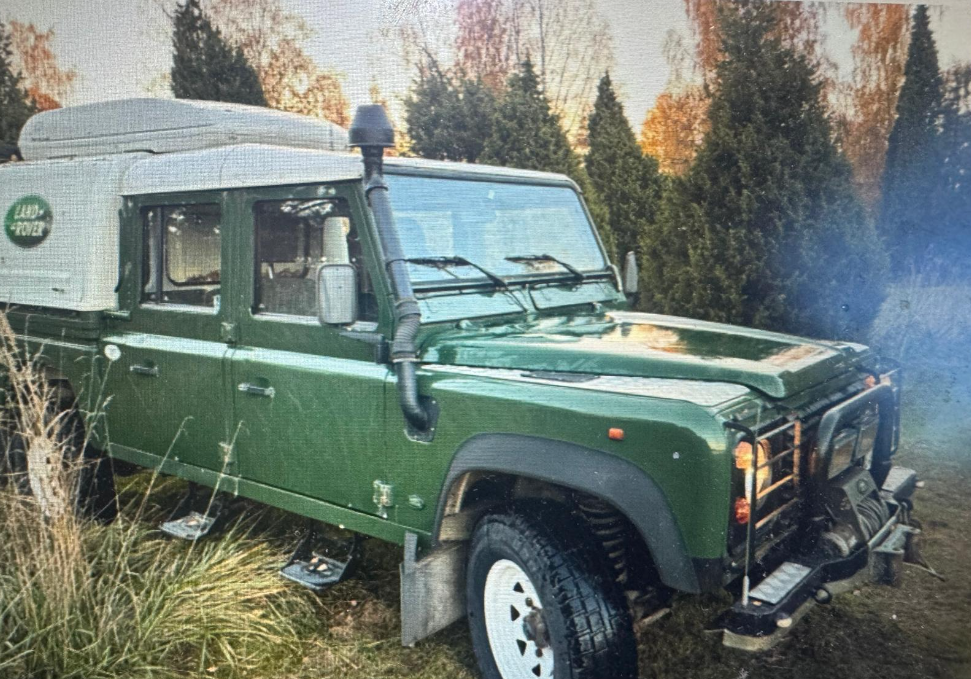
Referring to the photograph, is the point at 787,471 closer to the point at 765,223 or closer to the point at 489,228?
the point at 489,228

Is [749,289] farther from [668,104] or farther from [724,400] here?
[724,400]

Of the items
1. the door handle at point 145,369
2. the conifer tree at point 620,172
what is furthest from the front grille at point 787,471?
the door handle at point 145,369

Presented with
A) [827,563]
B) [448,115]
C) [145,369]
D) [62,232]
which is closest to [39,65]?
[62,232]

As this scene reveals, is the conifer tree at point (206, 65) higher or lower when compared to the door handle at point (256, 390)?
higher

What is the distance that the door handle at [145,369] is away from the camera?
12.3 ft

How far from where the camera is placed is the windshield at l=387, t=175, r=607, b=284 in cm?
303

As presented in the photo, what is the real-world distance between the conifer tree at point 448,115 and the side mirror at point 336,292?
0.99 metres

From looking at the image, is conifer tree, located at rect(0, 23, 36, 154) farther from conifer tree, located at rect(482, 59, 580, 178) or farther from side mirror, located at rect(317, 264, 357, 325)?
conifer tree, located at rect(482, 59, 580, 178)

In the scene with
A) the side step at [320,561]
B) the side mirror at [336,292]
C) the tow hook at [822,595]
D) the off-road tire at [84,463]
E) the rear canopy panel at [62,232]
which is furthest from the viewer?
the off-road tire at [84,463]

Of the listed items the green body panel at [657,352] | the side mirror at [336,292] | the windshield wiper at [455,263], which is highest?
the windshield wiper at [455,263]

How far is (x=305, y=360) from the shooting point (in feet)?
10.4

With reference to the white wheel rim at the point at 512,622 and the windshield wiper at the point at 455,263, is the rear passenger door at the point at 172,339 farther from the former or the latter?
the white wheel rim at the point at 512,622

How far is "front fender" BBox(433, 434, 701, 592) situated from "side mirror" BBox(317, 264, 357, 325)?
64cm

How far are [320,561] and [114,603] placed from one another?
0.81 meters
